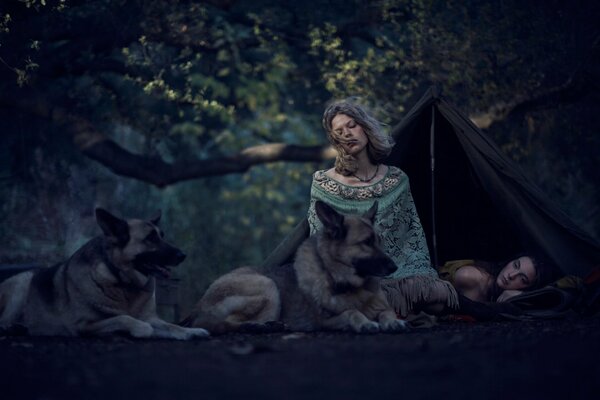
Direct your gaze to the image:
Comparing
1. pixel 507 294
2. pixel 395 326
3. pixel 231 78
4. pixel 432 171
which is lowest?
pixel 395 326

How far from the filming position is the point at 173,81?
12.8 m

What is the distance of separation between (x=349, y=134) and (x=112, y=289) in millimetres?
2760

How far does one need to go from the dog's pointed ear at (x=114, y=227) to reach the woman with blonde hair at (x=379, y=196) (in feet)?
6.50

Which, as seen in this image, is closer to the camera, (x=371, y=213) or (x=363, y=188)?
(x=371, y=213)

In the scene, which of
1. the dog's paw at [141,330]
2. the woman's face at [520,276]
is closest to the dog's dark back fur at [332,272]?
the dog's paw at [141,330]

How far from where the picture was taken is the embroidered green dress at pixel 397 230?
25.2ft

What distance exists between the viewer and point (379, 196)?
8.04 meters

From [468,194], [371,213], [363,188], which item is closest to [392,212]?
[363,188]

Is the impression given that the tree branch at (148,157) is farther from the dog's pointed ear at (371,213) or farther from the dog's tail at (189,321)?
the dog's pointed ear at (371,213)

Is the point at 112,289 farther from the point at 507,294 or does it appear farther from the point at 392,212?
the point at 507,294

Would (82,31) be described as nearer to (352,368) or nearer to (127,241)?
(127,241)

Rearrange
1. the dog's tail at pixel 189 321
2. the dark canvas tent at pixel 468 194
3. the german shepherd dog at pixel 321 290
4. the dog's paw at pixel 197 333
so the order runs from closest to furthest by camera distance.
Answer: the dog's paw at pixel 197 333, the german shepherd dog at pixel 321 290, the dog's tail at pixel 189 321, the dark canvas tent at pixel 468 194

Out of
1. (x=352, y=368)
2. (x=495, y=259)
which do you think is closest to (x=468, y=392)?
(x=352, y=368)

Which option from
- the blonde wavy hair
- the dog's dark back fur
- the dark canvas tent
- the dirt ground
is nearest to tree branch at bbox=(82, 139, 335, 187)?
the dark canvas tent
